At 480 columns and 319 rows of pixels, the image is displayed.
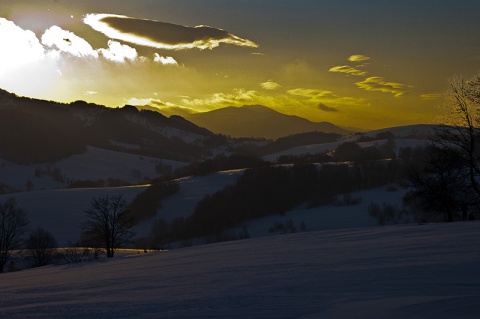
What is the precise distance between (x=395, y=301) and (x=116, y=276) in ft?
38.2

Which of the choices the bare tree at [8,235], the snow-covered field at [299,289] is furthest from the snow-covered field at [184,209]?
the snow-covered field at [299,289]

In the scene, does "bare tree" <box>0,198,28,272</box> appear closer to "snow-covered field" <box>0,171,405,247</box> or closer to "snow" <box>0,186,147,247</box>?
"snow-covered field" <box>0,171,405,247</box>

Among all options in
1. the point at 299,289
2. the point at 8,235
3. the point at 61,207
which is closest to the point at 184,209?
the point at 61,207

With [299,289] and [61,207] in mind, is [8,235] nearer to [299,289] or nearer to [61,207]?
[299,289]

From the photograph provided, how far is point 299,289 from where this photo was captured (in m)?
11.0

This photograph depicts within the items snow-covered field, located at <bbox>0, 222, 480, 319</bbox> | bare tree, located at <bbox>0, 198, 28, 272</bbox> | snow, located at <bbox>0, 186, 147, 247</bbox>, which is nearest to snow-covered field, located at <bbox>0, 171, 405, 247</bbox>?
snow, located at <bbox>0, 186, 147, 247</bbox>

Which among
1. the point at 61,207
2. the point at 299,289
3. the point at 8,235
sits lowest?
the point at 8,235

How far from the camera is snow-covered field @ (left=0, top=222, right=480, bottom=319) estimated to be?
8.89 m

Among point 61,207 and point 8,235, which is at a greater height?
point 61,207

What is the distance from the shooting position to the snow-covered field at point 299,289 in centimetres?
889

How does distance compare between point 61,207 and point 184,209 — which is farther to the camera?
point 61,207

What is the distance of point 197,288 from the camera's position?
12.7 m

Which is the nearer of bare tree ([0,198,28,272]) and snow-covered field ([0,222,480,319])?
snow-covered field ([0,222,480,319])

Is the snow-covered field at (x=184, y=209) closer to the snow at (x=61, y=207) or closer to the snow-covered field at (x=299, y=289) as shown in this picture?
the snow at (x=61, y=207)
